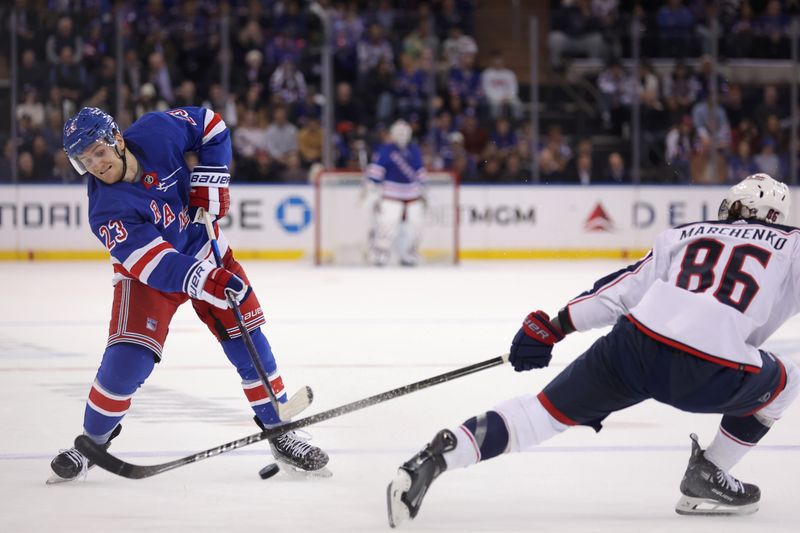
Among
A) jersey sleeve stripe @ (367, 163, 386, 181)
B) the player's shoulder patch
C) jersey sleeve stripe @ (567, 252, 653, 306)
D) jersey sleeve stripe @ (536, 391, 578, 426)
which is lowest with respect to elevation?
jersey sleeve stripe @ (536, 391, 578, 426)

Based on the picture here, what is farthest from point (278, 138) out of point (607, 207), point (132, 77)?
point (607, 207)

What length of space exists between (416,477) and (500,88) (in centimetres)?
925

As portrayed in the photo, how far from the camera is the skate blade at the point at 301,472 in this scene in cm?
345

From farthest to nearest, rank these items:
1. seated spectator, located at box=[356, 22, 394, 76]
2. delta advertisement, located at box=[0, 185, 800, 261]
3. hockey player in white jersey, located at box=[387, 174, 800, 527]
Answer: seated spectator, located at box=[356, 22, 394, 76]
delta advertisement, located at box=[0, 185, 800, 261]
hockey player in white jersey, located at box=[387, 174, 800, 527]

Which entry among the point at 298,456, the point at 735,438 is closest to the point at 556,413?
the point at 735,438

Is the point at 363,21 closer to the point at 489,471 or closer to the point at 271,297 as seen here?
the point at 271,297

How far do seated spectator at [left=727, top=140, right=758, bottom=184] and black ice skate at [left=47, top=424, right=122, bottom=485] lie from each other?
8.72 meters

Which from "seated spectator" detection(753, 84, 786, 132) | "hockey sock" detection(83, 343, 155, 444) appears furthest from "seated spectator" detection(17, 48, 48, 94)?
"hockey sock" detection(83, 343, 155, 444)

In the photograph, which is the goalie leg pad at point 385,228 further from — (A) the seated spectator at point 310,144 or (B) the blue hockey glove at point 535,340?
(B) the blue hockey glove at point 535,340

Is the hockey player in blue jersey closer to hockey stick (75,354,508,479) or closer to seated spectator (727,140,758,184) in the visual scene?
hockey stick (75,354,508,479)

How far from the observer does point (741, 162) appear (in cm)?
1119

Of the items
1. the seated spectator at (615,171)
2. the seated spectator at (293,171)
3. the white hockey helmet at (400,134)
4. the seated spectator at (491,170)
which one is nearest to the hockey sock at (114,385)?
the white hockey helmet at (400,134)

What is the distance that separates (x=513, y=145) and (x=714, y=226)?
27.8ft

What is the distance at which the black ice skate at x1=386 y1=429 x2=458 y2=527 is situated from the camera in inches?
109
